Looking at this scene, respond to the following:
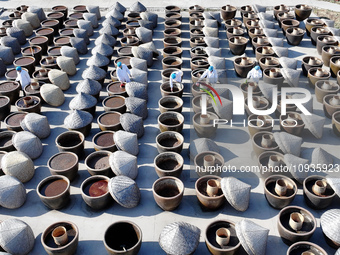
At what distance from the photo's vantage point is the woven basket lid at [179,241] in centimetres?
1009

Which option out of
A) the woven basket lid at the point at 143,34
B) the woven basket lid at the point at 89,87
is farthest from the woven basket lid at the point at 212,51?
the woven basket lid at the point at 89,87

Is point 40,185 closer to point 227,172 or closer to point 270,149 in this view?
point 227,172

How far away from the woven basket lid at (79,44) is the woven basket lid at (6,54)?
325 centimetres

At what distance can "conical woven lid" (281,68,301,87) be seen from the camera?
17.1m

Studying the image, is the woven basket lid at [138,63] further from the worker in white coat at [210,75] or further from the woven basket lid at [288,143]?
the woven basket lid at [288,143]

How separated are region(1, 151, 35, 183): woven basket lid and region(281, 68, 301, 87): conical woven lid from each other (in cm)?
1157

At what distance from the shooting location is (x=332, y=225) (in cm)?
1044

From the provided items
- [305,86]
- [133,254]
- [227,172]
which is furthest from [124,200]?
[305,86]

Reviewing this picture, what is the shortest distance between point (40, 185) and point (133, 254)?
412cm

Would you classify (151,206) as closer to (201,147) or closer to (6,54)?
(201,147)

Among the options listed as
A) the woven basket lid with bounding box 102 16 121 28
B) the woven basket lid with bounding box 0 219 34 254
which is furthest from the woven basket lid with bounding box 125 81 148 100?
the woven basket lid with bounding box 102 16 121 28

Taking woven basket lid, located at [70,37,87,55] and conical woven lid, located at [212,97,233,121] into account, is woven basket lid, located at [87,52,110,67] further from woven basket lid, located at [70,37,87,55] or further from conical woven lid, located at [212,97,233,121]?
conical woven lid, located at [212,97,233,121]

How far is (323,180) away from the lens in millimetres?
12102

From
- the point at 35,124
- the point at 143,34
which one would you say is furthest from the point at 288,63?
the point at 35,124
